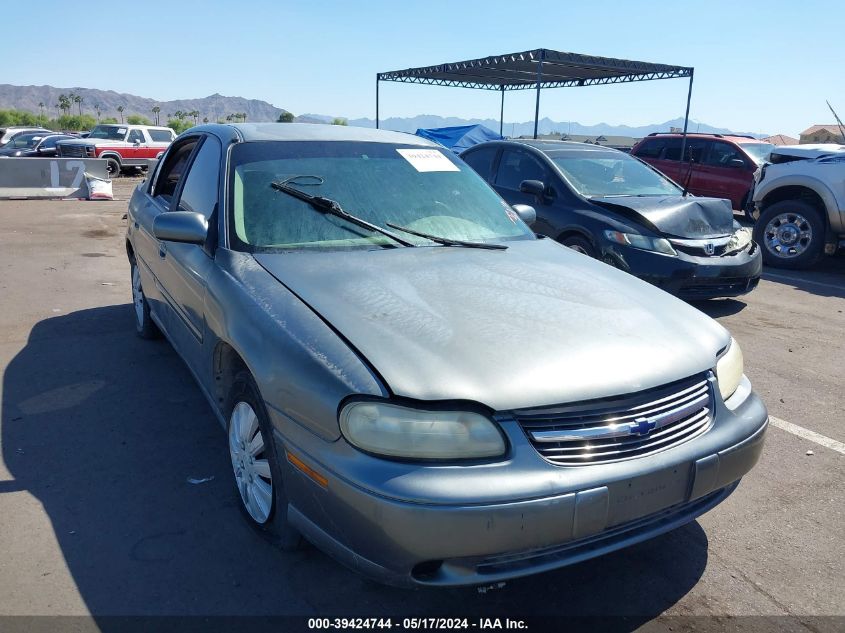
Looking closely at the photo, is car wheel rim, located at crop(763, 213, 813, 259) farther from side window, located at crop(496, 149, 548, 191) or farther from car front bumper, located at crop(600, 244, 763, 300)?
side window, located at crop(496, 149, 548, 191)

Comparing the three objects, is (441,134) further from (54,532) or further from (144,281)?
(54,532)

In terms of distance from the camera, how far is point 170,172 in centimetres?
470

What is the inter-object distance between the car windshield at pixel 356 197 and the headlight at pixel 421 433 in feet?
4.06

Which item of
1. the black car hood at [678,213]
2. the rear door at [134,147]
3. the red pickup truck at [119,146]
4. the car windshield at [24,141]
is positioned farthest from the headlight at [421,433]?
the car windshield at [24,141]

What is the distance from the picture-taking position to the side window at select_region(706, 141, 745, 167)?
13.6 metres

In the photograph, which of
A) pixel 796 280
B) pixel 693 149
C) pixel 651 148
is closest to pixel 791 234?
pixel 796 280

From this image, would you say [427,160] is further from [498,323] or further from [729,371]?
[729,371]

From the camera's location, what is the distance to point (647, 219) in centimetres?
618

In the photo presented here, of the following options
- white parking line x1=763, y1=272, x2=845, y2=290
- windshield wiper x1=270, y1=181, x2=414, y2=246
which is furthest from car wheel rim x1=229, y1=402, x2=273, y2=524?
white parking line x1=763, y1=272, x2=845, y2=290

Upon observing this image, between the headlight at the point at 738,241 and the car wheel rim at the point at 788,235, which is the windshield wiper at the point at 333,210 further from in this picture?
the car wheel rim at the point at 788,235

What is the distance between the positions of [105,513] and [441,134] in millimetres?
19409

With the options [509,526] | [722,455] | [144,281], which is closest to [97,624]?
[509,526]

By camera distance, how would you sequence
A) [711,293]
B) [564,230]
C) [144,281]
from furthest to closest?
[564,230], [711,293], [144,281]

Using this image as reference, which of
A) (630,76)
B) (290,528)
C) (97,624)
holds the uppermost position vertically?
(630,76)
